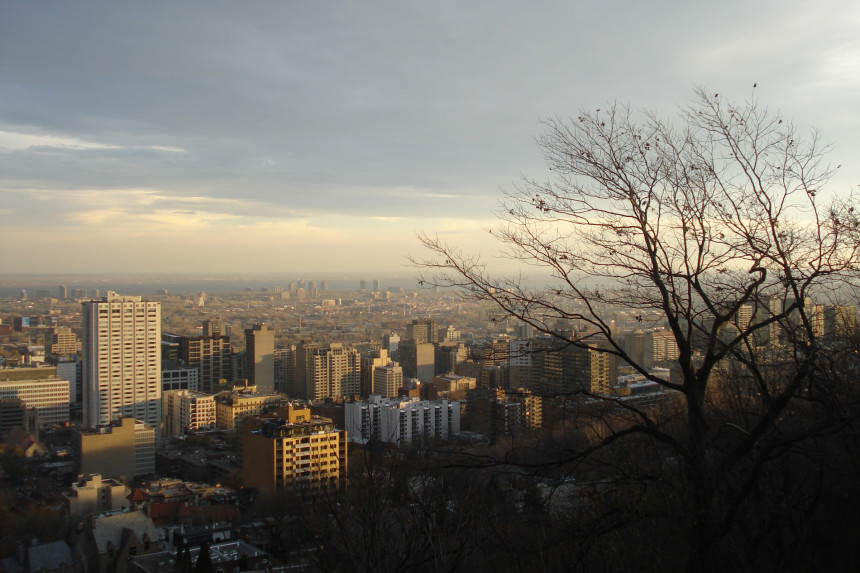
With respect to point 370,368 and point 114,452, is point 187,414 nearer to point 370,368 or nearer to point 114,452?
point 114,452

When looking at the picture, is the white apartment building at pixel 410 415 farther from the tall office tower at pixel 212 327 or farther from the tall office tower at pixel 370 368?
the tall office tower at pixel 212 327

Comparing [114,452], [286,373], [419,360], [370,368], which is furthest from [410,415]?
[286,373]

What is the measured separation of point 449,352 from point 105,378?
1176 centimetres

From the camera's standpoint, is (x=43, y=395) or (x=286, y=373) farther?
(x=286, y=373)

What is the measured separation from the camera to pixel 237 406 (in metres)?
18.8

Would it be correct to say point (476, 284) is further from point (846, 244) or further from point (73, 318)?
point (73, 318)

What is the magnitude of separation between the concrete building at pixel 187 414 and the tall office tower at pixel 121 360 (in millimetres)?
534

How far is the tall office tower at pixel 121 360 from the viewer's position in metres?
18.7

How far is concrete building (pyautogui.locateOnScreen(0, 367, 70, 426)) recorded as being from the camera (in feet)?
64.0

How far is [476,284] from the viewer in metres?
1.84

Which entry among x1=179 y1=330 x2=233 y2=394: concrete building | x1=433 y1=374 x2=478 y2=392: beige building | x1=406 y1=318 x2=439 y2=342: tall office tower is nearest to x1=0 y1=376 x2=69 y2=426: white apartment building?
x1=179 y1=330 x2=233 y2=394: concrete building

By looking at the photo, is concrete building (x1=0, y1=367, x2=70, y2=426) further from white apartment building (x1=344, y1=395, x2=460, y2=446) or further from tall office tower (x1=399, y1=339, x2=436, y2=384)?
tall office tower (x1=399, y1=339, x2=436, y2=384)

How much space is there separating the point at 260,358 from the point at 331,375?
3.84 metres

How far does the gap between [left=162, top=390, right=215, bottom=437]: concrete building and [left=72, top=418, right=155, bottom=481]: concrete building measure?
15.2 ft
